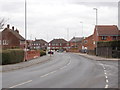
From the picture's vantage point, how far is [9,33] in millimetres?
85938

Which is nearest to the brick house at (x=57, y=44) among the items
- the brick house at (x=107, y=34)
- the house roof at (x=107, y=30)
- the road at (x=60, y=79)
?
the house roof at (x=107, y=30)

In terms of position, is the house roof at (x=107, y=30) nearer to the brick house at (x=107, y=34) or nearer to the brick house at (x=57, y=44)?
the brick house at (x=107, y=34)

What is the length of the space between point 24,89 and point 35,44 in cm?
17185

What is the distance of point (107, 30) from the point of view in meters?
78.8

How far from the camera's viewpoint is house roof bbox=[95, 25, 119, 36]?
7749 centimetres

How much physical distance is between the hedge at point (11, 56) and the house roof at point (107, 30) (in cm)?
4496

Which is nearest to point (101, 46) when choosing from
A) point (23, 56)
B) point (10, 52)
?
point (23, 56)

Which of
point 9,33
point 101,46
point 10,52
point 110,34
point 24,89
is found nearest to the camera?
point 24,89

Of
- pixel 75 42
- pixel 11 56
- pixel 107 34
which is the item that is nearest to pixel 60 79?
pixel 11 56

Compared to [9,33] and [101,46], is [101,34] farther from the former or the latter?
[9,33]

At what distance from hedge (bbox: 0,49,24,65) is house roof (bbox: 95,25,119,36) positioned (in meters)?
45.0

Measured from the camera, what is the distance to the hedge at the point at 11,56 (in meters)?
31.3

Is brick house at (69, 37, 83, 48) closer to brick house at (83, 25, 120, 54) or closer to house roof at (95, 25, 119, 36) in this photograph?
house roof at (95, 25, 119, 36)

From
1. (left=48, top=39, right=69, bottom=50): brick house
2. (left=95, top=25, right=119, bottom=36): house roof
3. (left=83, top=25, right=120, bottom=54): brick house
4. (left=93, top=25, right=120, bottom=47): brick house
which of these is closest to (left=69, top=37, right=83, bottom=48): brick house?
(left=48, top=39, right=69, bottom=50): brick house
